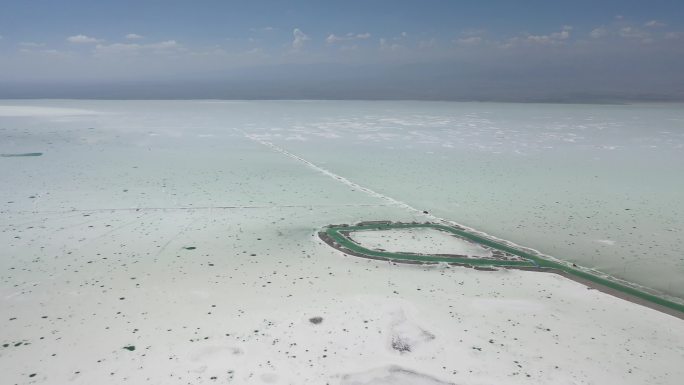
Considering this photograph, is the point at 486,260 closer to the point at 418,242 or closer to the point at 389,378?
the point at 418,242

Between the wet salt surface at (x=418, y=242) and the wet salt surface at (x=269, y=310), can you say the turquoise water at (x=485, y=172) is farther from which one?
the wet salt surface at (x=269, y=310)

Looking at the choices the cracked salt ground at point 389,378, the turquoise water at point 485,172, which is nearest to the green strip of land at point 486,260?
the turquoise water at point 485,172

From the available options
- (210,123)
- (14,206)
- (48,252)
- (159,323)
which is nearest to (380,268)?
(159,323)

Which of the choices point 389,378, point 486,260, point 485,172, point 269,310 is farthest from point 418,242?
point 485,172

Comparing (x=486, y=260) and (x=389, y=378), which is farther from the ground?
(x=486, y=260)

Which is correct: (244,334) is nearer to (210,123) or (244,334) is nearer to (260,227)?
(260,227)

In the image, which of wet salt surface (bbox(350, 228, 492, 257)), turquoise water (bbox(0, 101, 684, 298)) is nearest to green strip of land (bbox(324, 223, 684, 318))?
wet salt surface (bbox(350, 228, 492, 257))
